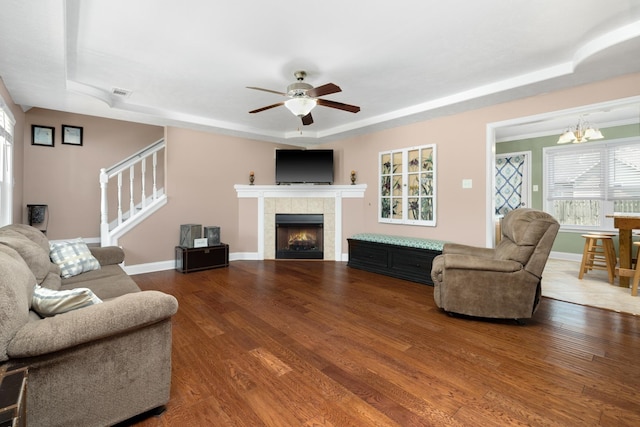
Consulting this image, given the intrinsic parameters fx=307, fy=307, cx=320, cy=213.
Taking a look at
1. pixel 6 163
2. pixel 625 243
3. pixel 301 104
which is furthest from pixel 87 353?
pixel 625 243

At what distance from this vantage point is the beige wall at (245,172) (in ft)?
13.7

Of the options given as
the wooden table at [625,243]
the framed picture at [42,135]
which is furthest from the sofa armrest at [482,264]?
the framed picture at [42,135]

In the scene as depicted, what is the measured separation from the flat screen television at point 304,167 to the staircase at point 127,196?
6.69 ft

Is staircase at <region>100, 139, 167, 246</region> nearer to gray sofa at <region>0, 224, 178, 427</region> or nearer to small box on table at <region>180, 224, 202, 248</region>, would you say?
small box on table at <region>180, 224, 202, 248</region>

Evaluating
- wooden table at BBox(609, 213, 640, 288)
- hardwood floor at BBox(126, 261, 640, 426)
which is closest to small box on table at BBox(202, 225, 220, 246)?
hardwood floor at BBox(126, 261, 640, 426)

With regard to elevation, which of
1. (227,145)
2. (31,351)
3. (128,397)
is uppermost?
(227,145)

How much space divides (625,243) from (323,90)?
4.32 m

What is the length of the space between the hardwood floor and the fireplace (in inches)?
94.4

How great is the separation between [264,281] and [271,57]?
2799mm

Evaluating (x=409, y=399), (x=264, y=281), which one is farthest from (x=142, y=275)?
(x=409, y=399)

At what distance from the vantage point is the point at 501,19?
2.41 metres

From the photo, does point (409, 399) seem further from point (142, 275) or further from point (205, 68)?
point (142, 275)

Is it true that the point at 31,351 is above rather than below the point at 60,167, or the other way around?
below

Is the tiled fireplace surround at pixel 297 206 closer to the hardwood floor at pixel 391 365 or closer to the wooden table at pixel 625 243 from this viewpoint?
the hardwood floor at pixel 391 365
